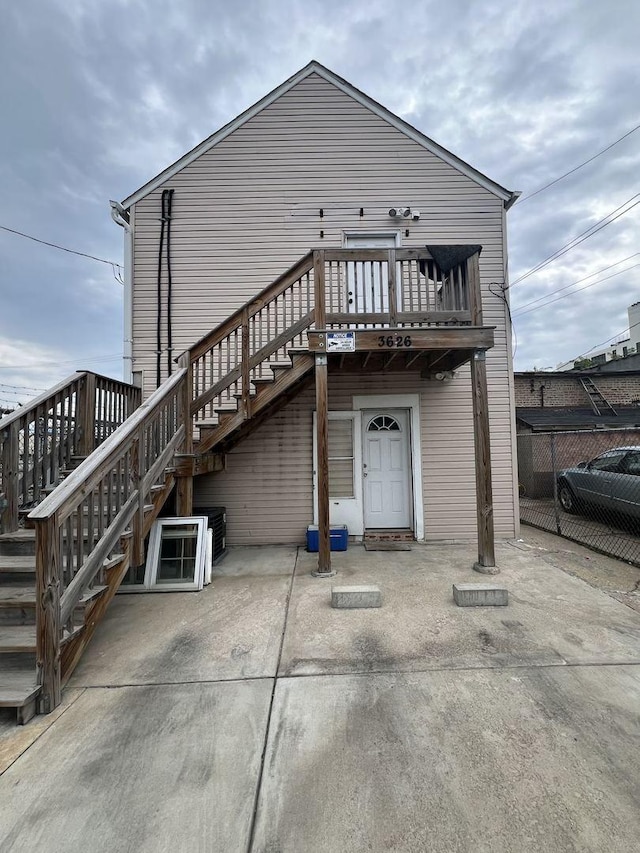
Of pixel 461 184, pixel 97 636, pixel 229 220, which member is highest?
pixel 461 184

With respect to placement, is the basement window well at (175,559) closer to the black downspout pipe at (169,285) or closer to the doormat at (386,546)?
the doormat at (386,546)

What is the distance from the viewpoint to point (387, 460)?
5.64m

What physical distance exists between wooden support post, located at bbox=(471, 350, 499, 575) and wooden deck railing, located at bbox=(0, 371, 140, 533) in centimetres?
422

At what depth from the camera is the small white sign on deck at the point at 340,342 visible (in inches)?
163

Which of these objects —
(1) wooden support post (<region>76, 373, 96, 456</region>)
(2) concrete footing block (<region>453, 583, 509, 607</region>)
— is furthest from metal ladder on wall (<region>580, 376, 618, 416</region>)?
(1) wooden support post (<region>76, 373, 96, 456</region>)

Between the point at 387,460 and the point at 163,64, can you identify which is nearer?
the point at 387,460

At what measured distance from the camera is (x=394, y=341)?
418 cm

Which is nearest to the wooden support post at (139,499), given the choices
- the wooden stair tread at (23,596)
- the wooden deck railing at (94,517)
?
the wooden deck railing at (94,517)

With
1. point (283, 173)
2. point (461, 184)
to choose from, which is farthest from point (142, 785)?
point (461, 184)

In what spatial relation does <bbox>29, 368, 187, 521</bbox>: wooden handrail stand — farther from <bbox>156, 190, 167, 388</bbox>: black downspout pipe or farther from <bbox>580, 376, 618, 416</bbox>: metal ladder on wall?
<bbox>580, 376, 618, 416</bbox>: metal ladder on wall

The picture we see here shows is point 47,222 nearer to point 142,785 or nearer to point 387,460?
point 387,460

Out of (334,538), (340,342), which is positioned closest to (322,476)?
(334,538)

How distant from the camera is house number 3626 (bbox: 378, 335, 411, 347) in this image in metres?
4.18

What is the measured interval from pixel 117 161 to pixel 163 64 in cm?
301
